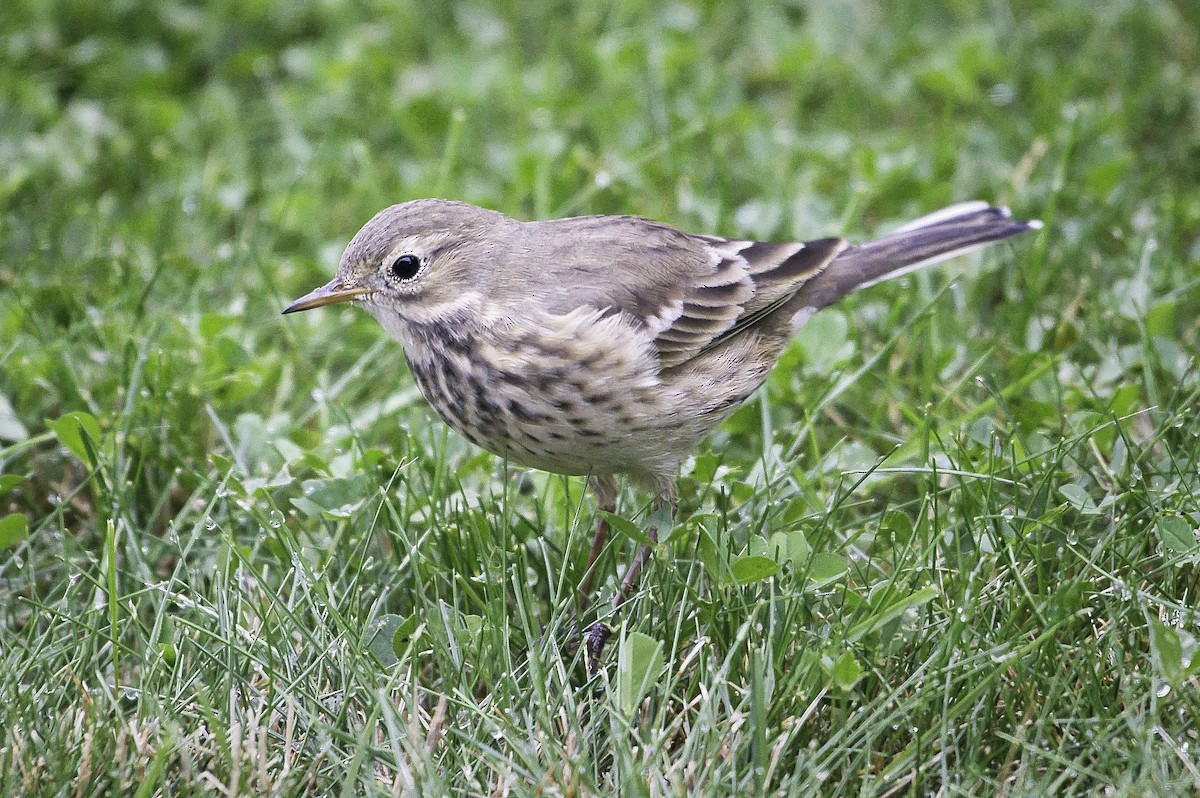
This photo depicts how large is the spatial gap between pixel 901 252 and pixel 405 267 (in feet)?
5.96

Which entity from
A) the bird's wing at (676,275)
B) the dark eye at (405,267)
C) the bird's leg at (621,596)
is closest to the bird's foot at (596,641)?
the bird's leg at (621,596)

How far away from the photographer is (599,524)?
14.0 ft

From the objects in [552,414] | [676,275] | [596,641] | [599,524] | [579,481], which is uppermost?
[676,275]

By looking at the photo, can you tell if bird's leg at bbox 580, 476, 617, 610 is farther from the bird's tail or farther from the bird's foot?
the bird's tail

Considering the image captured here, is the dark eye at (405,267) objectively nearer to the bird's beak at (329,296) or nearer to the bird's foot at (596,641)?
the bird's beak at (329,296)

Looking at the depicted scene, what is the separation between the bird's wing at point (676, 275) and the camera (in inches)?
161

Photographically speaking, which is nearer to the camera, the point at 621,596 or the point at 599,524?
the point at 621,596

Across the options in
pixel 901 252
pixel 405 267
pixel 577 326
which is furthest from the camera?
pixel 901 252

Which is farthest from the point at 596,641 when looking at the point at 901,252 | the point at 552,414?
the point at 901,252

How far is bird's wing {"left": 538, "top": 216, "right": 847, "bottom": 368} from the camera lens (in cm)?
409

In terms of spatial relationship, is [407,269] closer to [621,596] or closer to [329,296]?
[329,296]

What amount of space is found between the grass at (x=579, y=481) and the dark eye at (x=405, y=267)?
56cm

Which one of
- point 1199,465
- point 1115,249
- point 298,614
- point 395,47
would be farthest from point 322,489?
point 395,47

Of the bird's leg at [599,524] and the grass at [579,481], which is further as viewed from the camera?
the bird's leg at [599,524]
